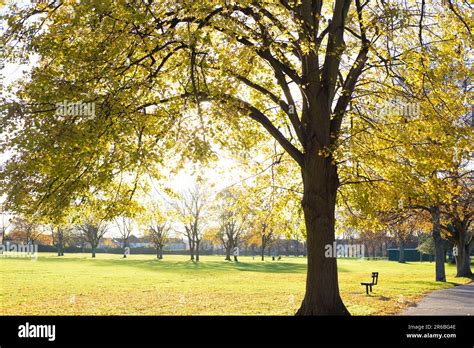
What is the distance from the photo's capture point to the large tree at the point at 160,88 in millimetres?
10781

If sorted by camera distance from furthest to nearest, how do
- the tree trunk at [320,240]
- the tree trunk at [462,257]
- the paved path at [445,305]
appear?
the tree trunk at [462,257] < the paved path at [445,305] < the tree trunk at [320,240]

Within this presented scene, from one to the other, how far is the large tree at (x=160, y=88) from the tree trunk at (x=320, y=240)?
0.03m

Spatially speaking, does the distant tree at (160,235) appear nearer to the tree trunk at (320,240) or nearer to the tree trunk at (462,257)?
the tree trunk at (462,257)

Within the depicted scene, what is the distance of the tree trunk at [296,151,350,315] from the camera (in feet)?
45.3

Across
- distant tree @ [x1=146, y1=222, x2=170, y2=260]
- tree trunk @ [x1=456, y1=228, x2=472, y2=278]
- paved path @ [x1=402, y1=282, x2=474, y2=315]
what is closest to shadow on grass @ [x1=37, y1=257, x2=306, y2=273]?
tree trunk @ [x1=456, y1=228, x2=472, y2=278]

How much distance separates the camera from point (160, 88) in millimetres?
13023

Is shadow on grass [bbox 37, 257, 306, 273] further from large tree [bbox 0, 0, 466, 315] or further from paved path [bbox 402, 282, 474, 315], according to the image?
large tree [bbox 0, 0, 466, 315]

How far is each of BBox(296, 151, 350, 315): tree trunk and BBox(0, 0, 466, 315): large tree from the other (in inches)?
1.1

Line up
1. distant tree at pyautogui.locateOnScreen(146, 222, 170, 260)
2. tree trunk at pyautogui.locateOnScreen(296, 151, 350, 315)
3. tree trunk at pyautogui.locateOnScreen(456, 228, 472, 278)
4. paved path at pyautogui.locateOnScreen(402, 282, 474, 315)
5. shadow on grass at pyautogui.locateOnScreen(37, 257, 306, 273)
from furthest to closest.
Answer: distant tree at pyautogui.locateOnScreen(146, 222, 170, 260), shadow on grass at pyautogui.locateOnScreen(37, 257, 306, 273), tree trunk at pyautogui.locateOnScreen(456, 228, 472, 278), paved path at pyautogui.locateOnScreen(402, 282, 474, 315), tree trunk at pyautogui.locateOnScreen(296, 151, 350, 315)

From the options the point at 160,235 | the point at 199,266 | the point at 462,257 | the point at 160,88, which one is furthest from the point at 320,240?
the point at 160,235

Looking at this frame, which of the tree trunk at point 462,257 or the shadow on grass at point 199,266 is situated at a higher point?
the tree trunk at point 462,257

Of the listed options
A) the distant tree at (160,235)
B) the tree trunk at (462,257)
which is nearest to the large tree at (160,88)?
the tree trunk at (462,257)

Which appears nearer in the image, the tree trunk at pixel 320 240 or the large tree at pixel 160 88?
the large tree at pixel 160 88

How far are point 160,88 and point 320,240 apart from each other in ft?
19.0
